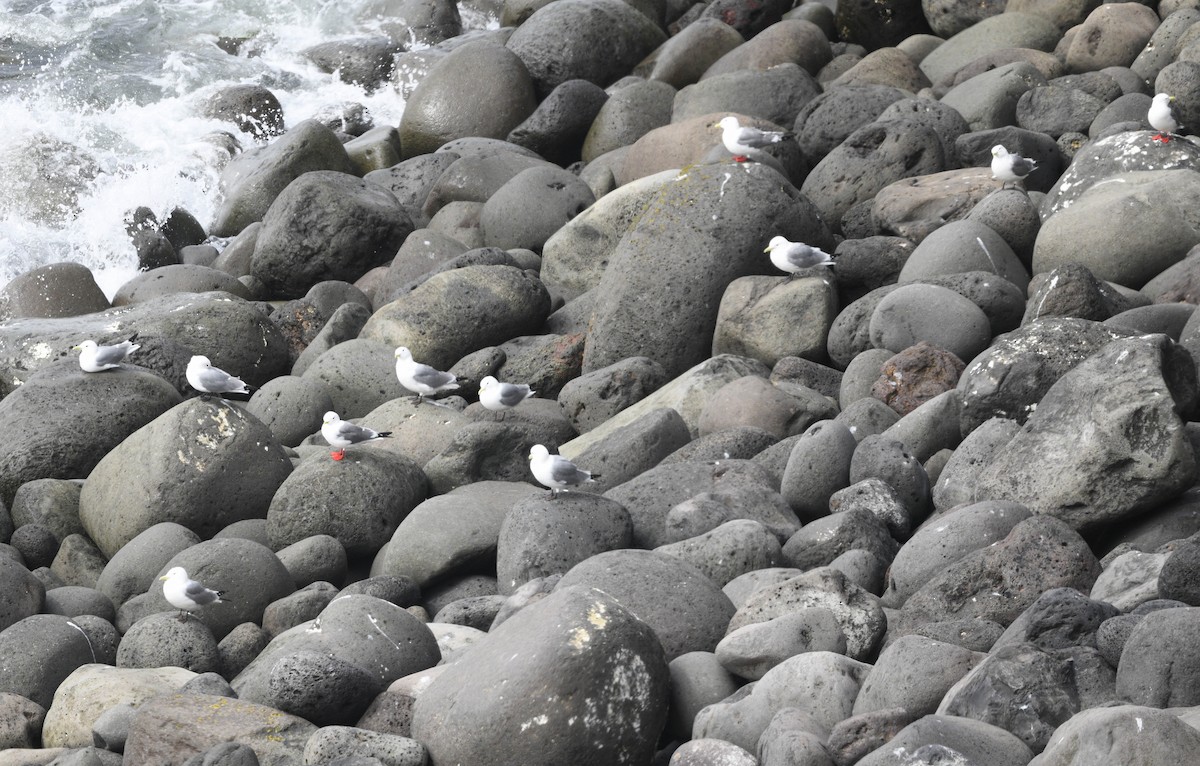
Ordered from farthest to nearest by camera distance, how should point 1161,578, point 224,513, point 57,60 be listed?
point 57,60
point 224,513
point 1161,578

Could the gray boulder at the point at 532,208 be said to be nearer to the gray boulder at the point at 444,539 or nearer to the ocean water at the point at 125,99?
the ocean water at the point at 125,99

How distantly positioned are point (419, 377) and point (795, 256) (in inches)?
115

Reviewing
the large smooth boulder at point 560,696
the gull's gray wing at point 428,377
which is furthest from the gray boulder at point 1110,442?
the gull's gray wing at point 428,377

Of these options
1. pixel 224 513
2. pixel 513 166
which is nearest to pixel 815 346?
pixel 224 513

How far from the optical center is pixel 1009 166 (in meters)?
10.7

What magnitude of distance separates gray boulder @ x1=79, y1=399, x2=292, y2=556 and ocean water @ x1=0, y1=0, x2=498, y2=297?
7.19 m

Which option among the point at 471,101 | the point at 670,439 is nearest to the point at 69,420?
the point at 670,439

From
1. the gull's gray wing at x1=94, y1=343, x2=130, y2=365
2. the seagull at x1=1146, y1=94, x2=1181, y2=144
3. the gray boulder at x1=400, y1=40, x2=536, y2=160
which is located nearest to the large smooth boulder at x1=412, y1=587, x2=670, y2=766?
the gull's gray wing at x1=94, y1=343, x2=130, y2=365

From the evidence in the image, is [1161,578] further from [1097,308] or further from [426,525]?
[426,525]

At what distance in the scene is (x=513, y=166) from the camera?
14961mm

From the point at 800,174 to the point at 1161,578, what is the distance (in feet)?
27.7

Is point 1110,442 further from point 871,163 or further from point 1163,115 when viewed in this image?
point 871,163

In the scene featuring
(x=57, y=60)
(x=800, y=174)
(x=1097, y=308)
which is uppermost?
(x=1097, y=308)

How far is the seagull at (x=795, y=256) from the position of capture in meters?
9.61
